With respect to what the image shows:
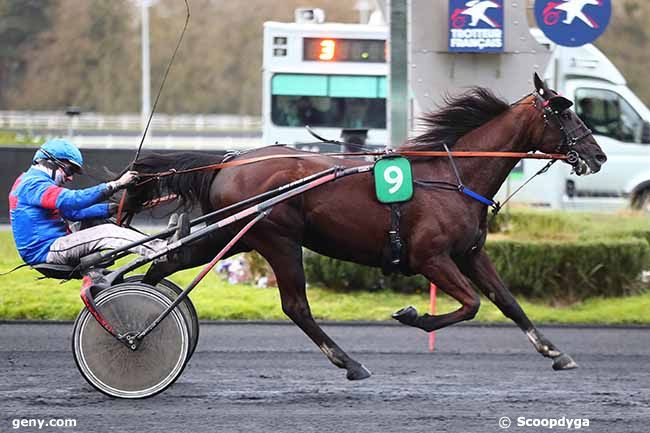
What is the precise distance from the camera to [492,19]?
33.3ft

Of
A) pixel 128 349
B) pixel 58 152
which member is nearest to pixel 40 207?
pixel 58 152

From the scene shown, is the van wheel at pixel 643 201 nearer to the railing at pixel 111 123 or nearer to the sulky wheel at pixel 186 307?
the sulky wheel at pixel 186 307

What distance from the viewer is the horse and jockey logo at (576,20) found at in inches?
384

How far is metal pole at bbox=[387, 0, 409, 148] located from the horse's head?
348cm

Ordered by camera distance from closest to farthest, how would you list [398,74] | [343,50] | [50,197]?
[50,197] < [398,74] < [343,50]

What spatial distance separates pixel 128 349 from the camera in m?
6.28

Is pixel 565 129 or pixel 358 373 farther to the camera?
pixel 565 129

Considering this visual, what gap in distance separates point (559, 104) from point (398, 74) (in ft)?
12.2

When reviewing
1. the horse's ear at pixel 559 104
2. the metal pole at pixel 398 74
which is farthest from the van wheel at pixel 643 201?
the horse's ear at pixel 559 104

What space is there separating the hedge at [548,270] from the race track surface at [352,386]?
0.93m

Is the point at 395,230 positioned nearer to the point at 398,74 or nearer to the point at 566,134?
the point at 566,134

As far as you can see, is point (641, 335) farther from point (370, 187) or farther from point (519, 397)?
point (370, 187)

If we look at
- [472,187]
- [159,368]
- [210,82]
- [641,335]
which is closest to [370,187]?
[472,187]

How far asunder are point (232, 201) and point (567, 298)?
14.4ft
